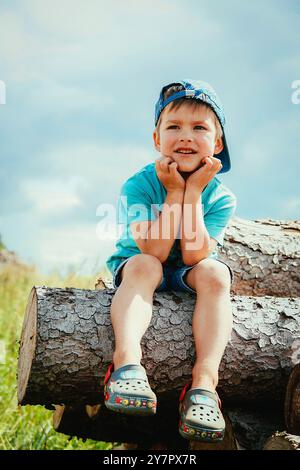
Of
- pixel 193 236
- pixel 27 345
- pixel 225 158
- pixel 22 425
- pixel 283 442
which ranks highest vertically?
pixel 225 158

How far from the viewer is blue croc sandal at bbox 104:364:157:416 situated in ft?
6.70

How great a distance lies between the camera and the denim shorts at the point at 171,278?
2.59 m

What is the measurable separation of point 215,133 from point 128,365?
1.22 m

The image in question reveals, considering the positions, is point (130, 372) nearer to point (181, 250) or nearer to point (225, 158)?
point (181, 250)

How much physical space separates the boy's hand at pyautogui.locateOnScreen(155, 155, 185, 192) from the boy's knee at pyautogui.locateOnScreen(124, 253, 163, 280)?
1.14 feet

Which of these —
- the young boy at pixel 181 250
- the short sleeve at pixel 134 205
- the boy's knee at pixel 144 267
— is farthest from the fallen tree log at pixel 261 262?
the boy's knee at pixel 144 267

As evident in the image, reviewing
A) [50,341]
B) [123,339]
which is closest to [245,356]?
[123,339]

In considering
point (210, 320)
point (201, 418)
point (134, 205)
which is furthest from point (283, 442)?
point (134, 205)

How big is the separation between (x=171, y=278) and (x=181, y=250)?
145 millimetres

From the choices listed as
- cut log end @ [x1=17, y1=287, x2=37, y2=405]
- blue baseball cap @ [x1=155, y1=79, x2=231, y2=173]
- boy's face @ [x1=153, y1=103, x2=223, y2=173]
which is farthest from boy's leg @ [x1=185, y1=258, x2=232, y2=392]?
blue baseball cap @ [x1=155, y1=79, x2=231, y2=173]

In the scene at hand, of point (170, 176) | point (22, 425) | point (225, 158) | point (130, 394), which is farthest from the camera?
point (22, 425)

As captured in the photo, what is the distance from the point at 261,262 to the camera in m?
3.46

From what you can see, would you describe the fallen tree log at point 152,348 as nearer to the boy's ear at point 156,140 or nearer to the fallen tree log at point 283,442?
the fallen tree log at point 283,442
